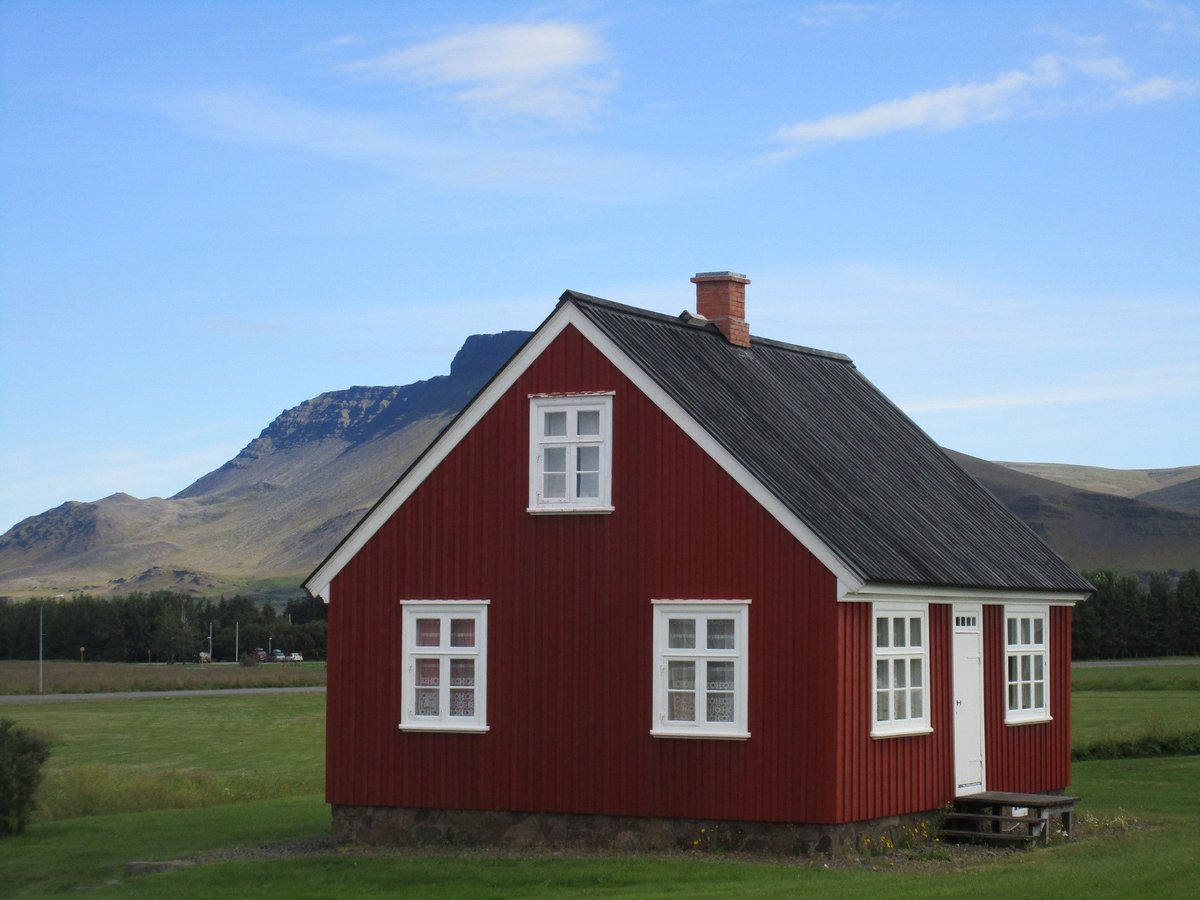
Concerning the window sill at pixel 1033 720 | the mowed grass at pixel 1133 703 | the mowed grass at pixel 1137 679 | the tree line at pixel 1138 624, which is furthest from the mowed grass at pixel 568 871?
the tree line at pixel 1138 624

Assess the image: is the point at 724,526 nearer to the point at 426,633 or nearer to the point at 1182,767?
the point at 426,633

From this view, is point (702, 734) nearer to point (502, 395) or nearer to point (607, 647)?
point (607, 647)

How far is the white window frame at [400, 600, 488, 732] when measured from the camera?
24.0 meters

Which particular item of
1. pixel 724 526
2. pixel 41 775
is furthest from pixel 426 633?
pixel 41 775

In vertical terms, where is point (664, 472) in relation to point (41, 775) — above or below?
above

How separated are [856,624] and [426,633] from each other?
6430mm

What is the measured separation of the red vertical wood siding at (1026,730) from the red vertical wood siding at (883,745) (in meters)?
1.64

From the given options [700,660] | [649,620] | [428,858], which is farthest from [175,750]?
[700,660]

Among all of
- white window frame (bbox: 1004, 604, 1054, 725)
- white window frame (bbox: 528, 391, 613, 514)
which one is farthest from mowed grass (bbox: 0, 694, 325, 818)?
white window frame (bbox: 1004, 604, 1054, 725)

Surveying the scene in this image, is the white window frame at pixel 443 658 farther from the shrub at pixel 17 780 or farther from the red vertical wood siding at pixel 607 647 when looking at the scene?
the shrub at pixel 17 780

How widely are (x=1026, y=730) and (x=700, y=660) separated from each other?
744 cm

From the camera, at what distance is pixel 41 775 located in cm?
3111

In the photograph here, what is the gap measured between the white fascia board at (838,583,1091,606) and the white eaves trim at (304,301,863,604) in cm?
52

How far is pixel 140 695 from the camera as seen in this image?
285ft
